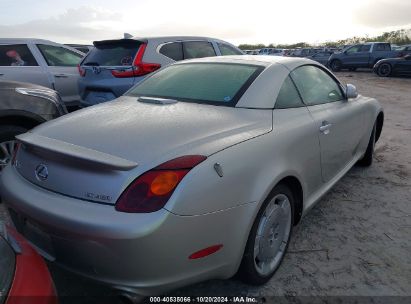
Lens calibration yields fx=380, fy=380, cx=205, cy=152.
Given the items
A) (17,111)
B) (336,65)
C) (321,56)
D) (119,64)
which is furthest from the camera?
(321,56)

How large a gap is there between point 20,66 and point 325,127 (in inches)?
204

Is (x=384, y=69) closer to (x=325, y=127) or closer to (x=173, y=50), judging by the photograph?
(x=173, y=50)

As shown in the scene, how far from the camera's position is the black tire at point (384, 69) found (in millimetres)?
17922

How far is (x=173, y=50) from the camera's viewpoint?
6.18 meters

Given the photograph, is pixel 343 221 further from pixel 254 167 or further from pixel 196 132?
pixel 196 132

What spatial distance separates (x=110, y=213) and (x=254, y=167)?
2.87 feet

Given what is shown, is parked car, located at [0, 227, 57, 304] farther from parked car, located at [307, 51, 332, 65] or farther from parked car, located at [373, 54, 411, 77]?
parked car, located at [307, 51, 332, 65]

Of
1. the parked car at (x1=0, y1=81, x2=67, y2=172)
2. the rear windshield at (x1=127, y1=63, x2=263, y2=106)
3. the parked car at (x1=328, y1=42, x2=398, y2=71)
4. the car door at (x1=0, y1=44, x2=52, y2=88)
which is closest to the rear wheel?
the parked car at (x1=0, y1=81, x2=67, y2=172)

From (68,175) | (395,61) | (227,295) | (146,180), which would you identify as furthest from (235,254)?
(395,61)

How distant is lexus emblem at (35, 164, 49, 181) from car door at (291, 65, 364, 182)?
203 centimetres

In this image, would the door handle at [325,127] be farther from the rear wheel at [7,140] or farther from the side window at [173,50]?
the side window at [173,50]

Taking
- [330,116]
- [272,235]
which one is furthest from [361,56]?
[272,235]

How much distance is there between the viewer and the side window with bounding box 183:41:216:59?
6.45 m

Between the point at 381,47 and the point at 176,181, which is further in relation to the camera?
the point at 381,47
